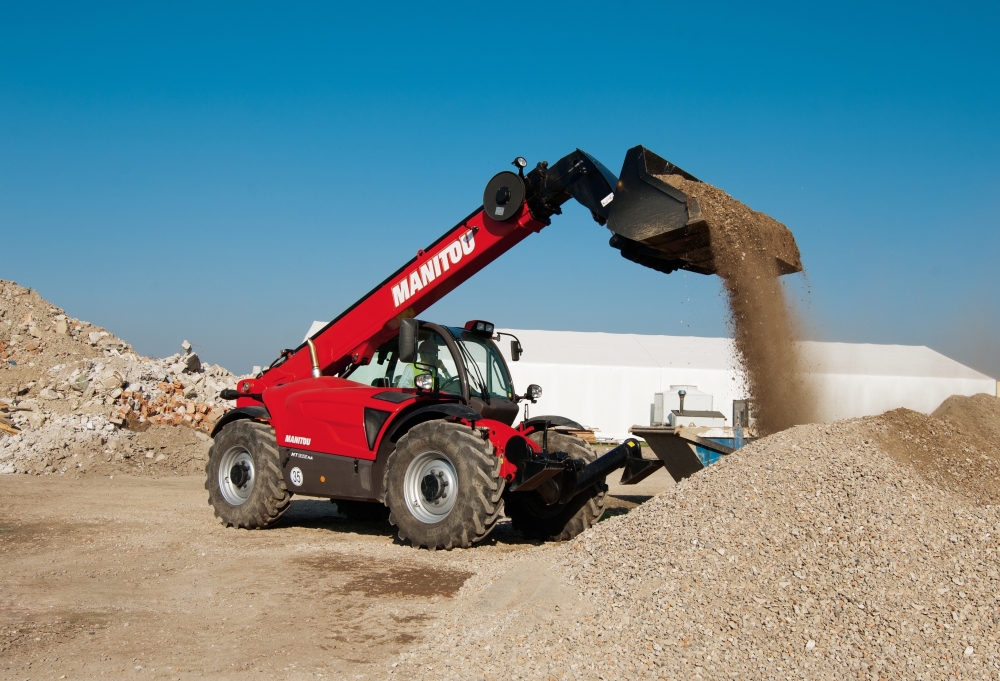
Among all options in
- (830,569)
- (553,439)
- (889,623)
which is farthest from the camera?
(553,439)

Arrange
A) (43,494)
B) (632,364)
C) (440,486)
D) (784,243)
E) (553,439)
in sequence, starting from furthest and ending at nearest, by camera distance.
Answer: (632,364), (43,494), (553,439), (784,243), (440,486)

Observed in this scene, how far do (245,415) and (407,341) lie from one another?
8.53ft

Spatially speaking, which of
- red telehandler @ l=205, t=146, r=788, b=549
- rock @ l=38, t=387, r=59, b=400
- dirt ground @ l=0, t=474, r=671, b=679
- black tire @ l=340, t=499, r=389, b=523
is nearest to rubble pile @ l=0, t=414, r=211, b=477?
rock @ l=38, t=387, r=59, b=400

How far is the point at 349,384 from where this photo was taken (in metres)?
8.95

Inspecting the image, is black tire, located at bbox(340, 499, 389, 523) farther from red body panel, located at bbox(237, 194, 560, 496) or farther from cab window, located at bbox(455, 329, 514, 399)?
cab window, located at bbox(455, 329, 514, 399)

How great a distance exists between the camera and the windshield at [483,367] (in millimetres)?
8328

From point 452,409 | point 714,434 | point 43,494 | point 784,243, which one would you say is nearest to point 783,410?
point 714,434

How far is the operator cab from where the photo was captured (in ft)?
26.9

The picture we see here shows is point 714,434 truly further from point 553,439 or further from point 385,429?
point 385,429

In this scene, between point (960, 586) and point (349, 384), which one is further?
point (349, 384)

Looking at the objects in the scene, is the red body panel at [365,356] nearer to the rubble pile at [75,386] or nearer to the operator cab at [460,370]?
the operator cab at [460,370]

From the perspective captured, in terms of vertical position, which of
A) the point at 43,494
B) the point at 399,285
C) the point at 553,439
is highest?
the point at 399,285

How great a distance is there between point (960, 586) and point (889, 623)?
1.77 ft

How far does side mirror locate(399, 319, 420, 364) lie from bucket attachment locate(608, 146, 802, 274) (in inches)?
78.7
